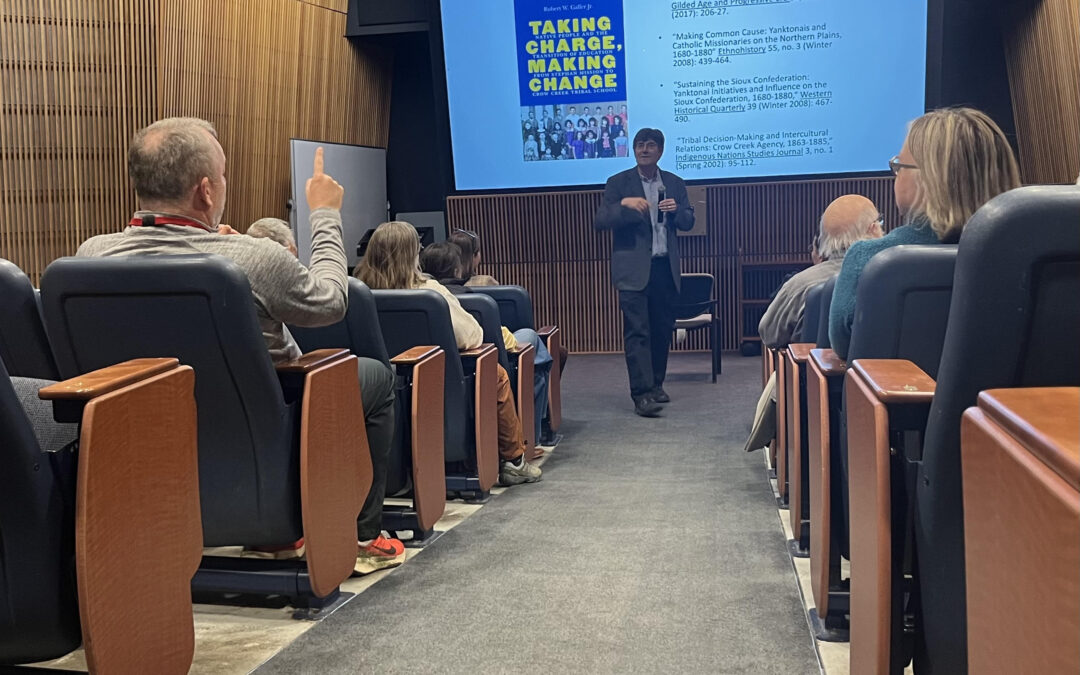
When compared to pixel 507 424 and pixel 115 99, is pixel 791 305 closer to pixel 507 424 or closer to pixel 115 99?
pixel 507 424

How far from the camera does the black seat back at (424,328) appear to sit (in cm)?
337

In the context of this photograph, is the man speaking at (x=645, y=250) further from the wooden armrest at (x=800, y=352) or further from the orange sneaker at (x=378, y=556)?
the orange sneaker at (x=378, y=556)

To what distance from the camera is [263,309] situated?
234cm

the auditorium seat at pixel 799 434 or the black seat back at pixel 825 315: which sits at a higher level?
the black seat back at pixel 825 315

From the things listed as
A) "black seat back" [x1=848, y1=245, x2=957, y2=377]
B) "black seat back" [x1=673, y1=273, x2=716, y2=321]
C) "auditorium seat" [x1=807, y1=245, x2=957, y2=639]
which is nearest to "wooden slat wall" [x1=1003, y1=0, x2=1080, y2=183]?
"black seat back" [x1=673, y1=273, x2=716, y2=321]

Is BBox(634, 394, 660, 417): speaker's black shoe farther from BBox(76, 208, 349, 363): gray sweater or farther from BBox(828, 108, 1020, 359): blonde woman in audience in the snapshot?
BBox(828, 108, 1020, 359): blonde woman in audience

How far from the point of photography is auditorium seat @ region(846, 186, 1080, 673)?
1096mm

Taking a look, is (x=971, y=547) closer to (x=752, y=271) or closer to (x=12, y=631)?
(x=12, y=631)

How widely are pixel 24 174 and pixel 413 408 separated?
3.23m

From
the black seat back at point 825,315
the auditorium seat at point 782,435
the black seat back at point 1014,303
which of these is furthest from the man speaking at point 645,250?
the black seat back at point 1014,303

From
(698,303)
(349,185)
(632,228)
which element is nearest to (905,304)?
(632,228)

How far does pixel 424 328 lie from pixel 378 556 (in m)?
0.83

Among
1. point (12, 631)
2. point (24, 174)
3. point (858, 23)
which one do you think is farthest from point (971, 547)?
point (858, 23)

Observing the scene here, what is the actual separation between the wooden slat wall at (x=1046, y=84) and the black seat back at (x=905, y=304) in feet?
17.3
